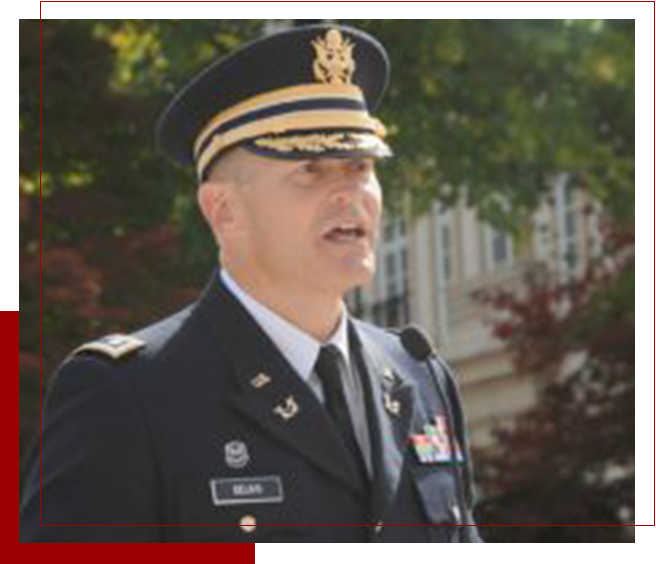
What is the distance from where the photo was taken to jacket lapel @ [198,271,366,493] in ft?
11.1

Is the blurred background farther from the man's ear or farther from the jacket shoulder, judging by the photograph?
the man's ear

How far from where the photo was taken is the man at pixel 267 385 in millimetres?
3246

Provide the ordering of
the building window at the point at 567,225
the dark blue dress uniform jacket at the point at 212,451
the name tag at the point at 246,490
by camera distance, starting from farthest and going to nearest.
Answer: the building window at the point at 567,225
the name tag at the point at 246,490
the dark blue dress uniform jacket at the point at 212,451

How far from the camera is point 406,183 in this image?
6211 millimetres

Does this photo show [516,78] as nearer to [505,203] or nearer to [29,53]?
[505,203]

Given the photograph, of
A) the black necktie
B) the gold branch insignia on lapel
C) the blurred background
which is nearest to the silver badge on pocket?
the gold branch insignia on lapel

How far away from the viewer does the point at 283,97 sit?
360cm

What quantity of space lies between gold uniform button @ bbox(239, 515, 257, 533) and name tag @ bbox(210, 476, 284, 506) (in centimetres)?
4

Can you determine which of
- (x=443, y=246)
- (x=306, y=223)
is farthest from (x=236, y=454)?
(x=443, y=246)

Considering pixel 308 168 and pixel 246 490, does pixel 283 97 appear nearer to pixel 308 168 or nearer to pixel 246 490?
pixel 308 168

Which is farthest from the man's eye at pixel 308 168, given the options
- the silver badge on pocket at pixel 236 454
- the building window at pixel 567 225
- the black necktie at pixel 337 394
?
the building window at pixel 567 225

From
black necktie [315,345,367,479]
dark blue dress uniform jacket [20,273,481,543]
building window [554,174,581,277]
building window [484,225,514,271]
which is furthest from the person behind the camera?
building window [554,174,581,277]

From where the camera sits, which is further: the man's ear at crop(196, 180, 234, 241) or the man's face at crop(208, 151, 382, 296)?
the man's ear at crop(196, 180, 234, 241)

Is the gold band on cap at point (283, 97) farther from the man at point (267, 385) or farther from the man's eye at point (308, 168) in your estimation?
the man's eye at point (308, 168)
